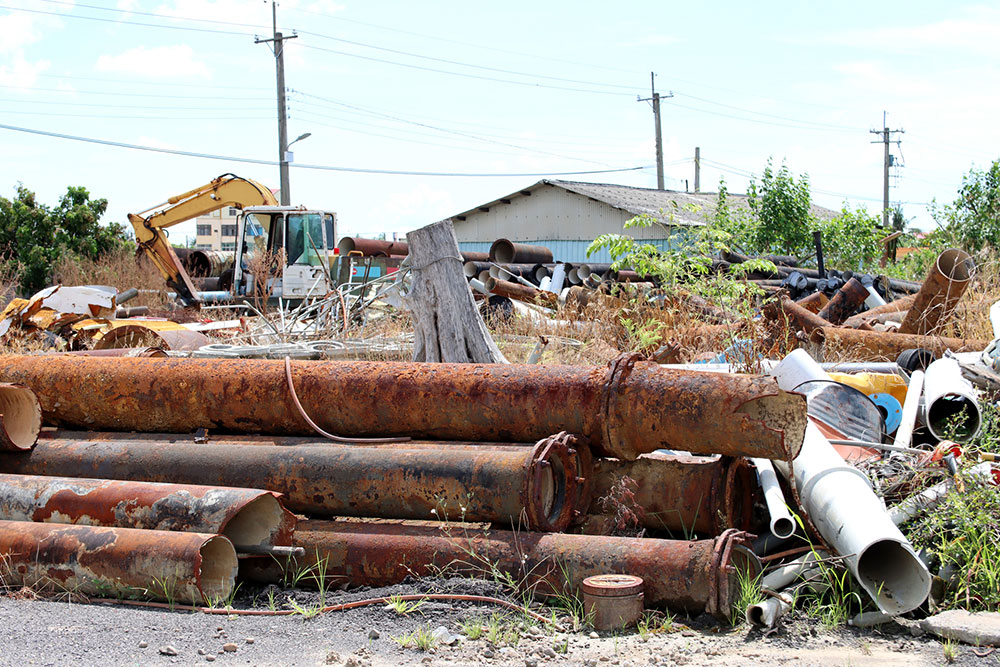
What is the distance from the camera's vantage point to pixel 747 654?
3.32 meters

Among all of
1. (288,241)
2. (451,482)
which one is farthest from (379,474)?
(288,241)

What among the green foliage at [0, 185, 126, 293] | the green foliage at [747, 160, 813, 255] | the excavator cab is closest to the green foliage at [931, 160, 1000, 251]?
the green foliage at [747, 160, 813, 255]

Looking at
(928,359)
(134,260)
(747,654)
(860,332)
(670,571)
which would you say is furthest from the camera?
(134,260)

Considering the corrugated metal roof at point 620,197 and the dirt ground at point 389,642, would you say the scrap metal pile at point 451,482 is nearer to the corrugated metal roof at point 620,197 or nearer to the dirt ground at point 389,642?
the dirt ground at point 389,642

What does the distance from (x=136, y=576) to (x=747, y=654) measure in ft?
8.73

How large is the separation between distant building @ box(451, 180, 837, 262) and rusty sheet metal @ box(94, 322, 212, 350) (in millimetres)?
16870

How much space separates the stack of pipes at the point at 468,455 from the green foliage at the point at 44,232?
69.7 ft

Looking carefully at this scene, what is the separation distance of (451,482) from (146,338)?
7143 mm

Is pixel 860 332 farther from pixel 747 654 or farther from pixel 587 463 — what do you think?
pixel 747 654

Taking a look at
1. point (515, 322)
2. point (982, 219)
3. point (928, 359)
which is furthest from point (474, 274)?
point (982, 219)

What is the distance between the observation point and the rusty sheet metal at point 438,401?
4.12 metres

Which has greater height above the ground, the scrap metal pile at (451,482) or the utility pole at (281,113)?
the utility pole at (281,113)

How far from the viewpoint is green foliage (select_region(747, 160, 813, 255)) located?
2139cm

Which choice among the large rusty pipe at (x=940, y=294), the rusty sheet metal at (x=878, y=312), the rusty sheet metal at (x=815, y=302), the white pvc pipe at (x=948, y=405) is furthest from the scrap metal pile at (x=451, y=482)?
the rusty sheet metal at (x=815, y=302)
